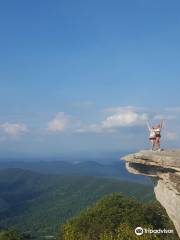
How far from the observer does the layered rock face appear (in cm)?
2531

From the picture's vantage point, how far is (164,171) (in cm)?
2662

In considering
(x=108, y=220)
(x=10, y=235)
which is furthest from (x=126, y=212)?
(x=10, y=235)

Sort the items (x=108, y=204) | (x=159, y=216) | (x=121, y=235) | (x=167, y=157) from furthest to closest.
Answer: (x=108, y=204), (x=159, y=216), (x=121, y=235), (x=167, y=157)

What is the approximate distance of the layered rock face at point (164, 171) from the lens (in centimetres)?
2531

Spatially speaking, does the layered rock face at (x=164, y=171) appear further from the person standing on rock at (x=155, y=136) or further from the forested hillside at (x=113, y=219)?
the forested hillside at (x=113, y=219)

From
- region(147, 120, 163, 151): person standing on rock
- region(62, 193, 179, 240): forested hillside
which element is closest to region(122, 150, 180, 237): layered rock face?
region(147, 120, 163, 151): person standing on rock

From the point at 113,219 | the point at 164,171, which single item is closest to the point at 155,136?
the point at 164,171

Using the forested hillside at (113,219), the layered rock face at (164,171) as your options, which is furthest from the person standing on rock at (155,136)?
the forested hillside at (113,219)

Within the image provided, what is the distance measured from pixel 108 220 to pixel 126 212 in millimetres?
3467

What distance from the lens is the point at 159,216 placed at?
62.0 metres

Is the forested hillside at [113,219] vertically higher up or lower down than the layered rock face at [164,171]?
lower down

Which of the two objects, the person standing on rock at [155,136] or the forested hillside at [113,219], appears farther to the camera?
the forested hillside at [113,219]

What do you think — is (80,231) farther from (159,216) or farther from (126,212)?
(159,216)

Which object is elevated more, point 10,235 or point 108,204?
point 108,204
